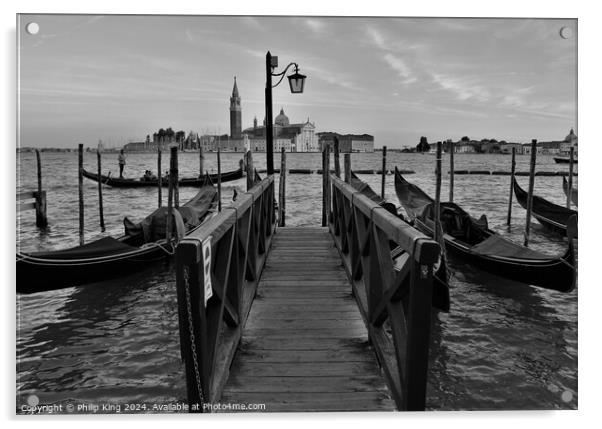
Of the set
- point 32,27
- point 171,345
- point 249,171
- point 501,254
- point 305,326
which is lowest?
point 171,345

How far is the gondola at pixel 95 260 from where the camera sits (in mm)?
5629

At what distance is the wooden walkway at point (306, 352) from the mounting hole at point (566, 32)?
2.36 meters

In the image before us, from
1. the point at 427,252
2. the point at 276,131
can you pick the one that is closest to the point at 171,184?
the point at 427,252

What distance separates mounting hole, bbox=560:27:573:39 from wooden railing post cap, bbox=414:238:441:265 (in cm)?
211

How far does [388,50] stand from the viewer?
3.81 meters

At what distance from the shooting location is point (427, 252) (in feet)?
6.57

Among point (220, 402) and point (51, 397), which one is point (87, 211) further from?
point (220, 402)

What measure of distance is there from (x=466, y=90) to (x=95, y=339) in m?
4.37

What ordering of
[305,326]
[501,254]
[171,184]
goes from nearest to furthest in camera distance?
[305,326] → [501,254] → [171,184]

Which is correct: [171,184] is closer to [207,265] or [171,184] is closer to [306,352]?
[306,352]

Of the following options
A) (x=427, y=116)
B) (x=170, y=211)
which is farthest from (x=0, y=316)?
(x=170, y=211)

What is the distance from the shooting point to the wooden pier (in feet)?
6.94

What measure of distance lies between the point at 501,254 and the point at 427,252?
5062 mm

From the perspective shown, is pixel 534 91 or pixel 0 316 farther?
pixel 534 91
